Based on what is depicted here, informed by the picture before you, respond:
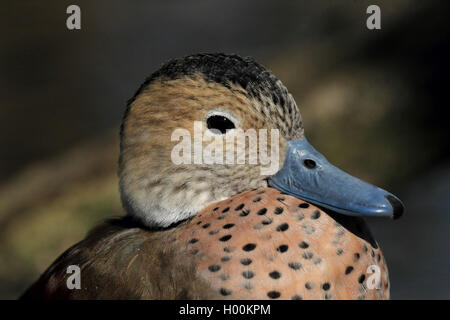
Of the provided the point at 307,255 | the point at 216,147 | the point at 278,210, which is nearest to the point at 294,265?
the point at 307,255

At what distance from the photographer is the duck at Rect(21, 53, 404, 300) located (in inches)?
66.2

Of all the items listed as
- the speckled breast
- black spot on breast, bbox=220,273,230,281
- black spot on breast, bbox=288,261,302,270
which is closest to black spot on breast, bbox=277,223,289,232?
the speckled breast

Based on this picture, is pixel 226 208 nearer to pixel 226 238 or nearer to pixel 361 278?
pixel 226 238

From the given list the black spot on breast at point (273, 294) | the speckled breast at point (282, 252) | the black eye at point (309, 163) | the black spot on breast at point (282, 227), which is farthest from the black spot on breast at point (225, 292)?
Result: the black eye at point (309, 163)

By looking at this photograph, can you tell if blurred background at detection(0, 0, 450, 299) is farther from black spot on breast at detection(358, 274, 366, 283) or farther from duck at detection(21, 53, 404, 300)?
black spot on breast at detection(358, 274, 366, 283)

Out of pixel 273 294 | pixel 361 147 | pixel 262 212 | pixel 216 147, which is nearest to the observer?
pixel 273 294

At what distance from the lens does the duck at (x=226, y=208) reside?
1.68 m

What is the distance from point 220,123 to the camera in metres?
1.88

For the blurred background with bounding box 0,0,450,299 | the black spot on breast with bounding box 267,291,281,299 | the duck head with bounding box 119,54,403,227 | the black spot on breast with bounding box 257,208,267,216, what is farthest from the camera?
the blurred background with bounding box 0,0,450,299

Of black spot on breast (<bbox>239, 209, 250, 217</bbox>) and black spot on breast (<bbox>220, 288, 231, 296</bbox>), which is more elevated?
black spot on breast (<bbox>239, 209, 250, 217</bbox>)

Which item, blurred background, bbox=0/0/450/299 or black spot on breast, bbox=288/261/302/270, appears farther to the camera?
blurred background, bbox=0/0/450/299

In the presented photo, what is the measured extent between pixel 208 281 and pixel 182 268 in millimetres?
93

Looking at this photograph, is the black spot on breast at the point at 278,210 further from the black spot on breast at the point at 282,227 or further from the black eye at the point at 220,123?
the black eye at the point at 220,123

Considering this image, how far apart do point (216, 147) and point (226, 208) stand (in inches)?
8.0
